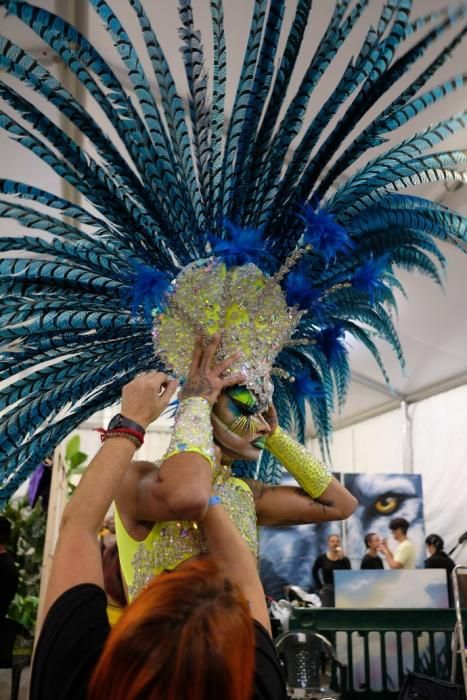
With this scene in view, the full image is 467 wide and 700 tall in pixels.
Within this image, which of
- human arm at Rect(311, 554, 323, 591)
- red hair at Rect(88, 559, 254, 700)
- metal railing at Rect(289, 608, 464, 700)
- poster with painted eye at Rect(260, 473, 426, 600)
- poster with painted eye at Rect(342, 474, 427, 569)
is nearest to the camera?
red hair at Rect(88, 559, 254, 700)

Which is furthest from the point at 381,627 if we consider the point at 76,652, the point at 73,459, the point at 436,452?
the point at 436,452

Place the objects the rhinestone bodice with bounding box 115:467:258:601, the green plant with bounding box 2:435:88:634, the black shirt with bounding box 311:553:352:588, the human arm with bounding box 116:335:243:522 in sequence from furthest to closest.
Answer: the black shirt with bounding box 311:553:352:588
the green plant with bounding box 2:435:88:634
the rhinestone bodice with bounding box 115:467:258:601
the human arm with bounding box 116:335:243:522

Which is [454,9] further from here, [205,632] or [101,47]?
[101,47]

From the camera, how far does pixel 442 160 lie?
156 cm

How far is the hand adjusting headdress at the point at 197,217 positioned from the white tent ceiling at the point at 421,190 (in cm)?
27

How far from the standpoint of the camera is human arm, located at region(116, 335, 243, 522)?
1243mm

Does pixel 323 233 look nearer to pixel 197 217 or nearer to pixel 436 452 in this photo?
pixel 197 217

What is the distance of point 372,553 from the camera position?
24.3 feet

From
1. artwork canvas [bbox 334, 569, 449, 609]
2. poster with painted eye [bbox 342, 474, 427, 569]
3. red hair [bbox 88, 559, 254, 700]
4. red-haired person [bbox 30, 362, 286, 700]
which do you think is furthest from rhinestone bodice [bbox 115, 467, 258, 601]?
poster with painted eye [bbox 342, 474, 427, 569]

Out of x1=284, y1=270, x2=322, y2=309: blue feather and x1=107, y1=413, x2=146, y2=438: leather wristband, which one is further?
x1=284, y1=270, x2=322, y2=309: blue feather

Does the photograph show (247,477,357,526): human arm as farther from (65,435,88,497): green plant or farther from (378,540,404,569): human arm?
(378,540,404,569): human arm

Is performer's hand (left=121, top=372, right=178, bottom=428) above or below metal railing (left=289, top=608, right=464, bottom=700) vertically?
above

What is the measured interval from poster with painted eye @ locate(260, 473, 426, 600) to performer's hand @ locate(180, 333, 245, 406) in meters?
5.79

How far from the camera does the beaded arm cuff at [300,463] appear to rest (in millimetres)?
1653
